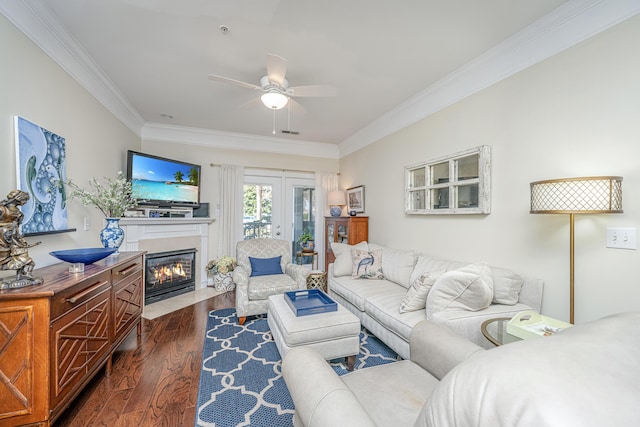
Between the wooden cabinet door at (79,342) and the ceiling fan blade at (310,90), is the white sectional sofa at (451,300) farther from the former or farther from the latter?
the wooden cabinet door at (79,342)

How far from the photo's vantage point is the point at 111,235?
7.85 ft

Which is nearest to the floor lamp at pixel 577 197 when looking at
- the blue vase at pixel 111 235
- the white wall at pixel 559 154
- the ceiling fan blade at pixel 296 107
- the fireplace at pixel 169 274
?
the white wall at pixel 559 154

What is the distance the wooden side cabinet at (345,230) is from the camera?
429 centimetres

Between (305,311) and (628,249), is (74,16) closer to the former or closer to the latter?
(305,311)

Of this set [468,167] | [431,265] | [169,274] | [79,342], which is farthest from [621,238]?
[169,274]

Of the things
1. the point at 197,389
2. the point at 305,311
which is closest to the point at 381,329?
the point at 305,311

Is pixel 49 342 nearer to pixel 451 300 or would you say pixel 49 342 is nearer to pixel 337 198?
pixel 451 300

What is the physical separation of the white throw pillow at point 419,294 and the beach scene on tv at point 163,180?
12.1ft

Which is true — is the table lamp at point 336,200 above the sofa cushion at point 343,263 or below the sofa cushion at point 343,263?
above

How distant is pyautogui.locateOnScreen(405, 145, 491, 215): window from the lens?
246cm

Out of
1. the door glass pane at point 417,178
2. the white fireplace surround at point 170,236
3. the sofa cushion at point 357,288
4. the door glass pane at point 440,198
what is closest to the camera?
the sofa cushion at point 357,288

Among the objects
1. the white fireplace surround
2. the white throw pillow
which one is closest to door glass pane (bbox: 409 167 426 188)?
the white throw pillow

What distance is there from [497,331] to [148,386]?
2.51 metres

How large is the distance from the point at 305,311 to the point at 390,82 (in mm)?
2550
